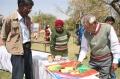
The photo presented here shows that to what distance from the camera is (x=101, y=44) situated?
268cm

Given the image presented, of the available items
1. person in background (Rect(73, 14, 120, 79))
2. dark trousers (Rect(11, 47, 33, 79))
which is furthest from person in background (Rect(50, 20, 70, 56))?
person in background (Rect(73, 14, 120, 79))

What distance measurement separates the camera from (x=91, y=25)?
2527 millimetres

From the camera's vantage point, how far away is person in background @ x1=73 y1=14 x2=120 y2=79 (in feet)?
8.44

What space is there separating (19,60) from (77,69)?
2.98 ft

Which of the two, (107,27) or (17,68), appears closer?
(107,27)

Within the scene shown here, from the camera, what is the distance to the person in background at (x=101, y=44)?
101 inches

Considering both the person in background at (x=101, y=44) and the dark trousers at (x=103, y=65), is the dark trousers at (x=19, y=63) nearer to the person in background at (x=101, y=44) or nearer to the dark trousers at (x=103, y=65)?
the person in background at (x=101, y=44)

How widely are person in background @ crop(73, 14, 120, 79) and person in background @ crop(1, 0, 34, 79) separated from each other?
33.1 inches

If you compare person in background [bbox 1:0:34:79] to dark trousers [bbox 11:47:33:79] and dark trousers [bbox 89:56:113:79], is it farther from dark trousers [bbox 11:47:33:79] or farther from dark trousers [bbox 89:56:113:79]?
dark trousers [bbox 89:56:113:79]

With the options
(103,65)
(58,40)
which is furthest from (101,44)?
(58,40)

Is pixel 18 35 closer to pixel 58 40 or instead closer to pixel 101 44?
pixel 101 44

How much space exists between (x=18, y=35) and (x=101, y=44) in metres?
1.21

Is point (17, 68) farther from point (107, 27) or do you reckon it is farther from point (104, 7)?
point (104, 7)

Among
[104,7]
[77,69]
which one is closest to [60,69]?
[77,69]
